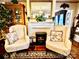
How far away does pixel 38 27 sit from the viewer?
576 centimetres

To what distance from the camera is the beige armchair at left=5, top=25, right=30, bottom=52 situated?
4.69m

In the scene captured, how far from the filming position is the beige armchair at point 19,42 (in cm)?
469

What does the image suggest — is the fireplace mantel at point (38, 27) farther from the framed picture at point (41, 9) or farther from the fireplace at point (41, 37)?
the framed picture at point (41, 9)

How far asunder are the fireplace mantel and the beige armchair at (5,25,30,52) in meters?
0.53

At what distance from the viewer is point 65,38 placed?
196 inches

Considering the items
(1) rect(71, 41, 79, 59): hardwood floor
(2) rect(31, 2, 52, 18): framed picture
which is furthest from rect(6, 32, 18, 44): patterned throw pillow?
(1) rect(71, 41, 79, 59): hardwood floor

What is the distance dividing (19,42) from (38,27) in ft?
4.10

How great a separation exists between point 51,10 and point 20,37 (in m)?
1.82

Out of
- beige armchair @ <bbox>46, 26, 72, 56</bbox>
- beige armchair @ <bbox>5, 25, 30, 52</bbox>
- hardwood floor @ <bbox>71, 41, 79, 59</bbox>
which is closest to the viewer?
beige armchair @ <bbox>5, 25, 30, 52</bbox>

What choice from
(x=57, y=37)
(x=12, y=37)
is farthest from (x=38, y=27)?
(x=12, y=37)

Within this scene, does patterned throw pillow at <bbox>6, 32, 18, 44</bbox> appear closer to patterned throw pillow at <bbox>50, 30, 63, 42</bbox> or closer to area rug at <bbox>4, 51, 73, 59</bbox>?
area rug at <bbox>4, 51, 73, 59</bbox>

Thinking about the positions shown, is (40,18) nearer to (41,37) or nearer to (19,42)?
(41,37)

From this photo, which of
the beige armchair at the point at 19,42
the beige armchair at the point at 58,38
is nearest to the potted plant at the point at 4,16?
the beige armchair at the point at 19,42

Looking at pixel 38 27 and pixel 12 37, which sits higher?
pixel 38 27
